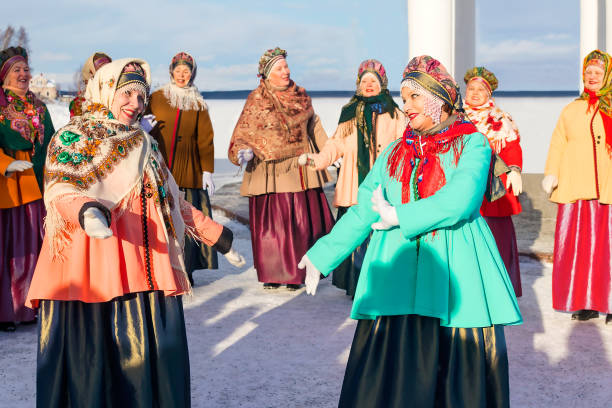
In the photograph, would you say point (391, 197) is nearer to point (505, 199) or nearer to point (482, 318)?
point (482, 318)

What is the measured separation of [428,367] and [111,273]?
4.26 ft

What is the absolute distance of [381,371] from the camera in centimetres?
296

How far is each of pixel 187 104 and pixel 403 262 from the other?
158 inches

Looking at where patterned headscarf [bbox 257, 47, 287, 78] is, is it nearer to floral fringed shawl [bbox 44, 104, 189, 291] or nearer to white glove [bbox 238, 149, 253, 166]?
white glove [bbox 238, 149, 253, 166]

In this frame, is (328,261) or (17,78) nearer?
(328,261)

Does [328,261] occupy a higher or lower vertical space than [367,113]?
→ lower

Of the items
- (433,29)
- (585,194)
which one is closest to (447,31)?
(433,29)

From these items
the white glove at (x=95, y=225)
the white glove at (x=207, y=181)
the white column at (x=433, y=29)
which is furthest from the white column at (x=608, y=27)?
the white glove at (x=95, y=225)

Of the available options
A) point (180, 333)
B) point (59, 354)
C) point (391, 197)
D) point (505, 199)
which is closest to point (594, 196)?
point (505, 199)

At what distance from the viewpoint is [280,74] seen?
6539 mm

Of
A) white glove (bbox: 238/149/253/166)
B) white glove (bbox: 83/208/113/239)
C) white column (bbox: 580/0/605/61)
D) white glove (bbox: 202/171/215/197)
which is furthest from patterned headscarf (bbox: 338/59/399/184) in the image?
white column (bbox: 580/0/605/61)

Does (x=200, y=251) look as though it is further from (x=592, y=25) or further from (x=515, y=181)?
(x=592, y=25)

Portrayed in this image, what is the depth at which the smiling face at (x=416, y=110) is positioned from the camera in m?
3.04

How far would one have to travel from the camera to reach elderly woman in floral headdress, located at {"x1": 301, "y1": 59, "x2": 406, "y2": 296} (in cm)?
596
